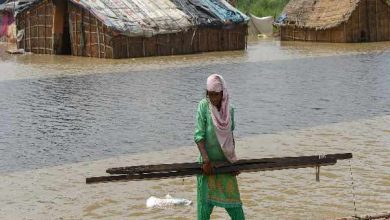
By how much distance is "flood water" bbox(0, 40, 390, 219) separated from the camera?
259 inches

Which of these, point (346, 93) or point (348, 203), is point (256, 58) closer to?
point (346, 93)

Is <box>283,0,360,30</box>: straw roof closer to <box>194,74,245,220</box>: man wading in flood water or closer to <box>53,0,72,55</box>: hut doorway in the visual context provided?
<box>53,0,72,55</box>: hut doorway

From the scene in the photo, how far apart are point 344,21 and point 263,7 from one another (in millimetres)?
15329

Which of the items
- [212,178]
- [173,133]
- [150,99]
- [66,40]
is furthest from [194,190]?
[66,40]

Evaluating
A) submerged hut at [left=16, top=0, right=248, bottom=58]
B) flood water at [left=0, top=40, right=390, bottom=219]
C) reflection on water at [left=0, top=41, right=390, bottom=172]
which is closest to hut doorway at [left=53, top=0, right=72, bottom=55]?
submerged hut at [left=16, top=0, right=248, bottom=58]

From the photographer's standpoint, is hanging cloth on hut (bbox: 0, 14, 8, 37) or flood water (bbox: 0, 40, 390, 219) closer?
flood water (bbox: 0, 40, 390, 219)

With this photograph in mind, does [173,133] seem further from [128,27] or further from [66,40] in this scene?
[66,40]

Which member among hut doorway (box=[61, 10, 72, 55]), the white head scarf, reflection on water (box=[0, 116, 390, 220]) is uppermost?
hut doorway (box=[61, 10, 72, 55])

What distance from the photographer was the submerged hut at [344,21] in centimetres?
3019

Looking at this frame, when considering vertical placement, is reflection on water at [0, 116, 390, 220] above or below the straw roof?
below

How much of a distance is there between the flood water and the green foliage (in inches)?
944

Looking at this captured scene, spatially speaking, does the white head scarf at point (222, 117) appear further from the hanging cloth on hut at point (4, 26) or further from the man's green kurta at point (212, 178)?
the hanging cloth on hut at point (4, 26)

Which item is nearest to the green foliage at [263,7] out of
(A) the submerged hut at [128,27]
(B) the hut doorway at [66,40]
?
(A) the submerged hut at [128,27]

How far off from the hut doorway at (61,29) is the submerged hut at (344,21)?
11861 mm
